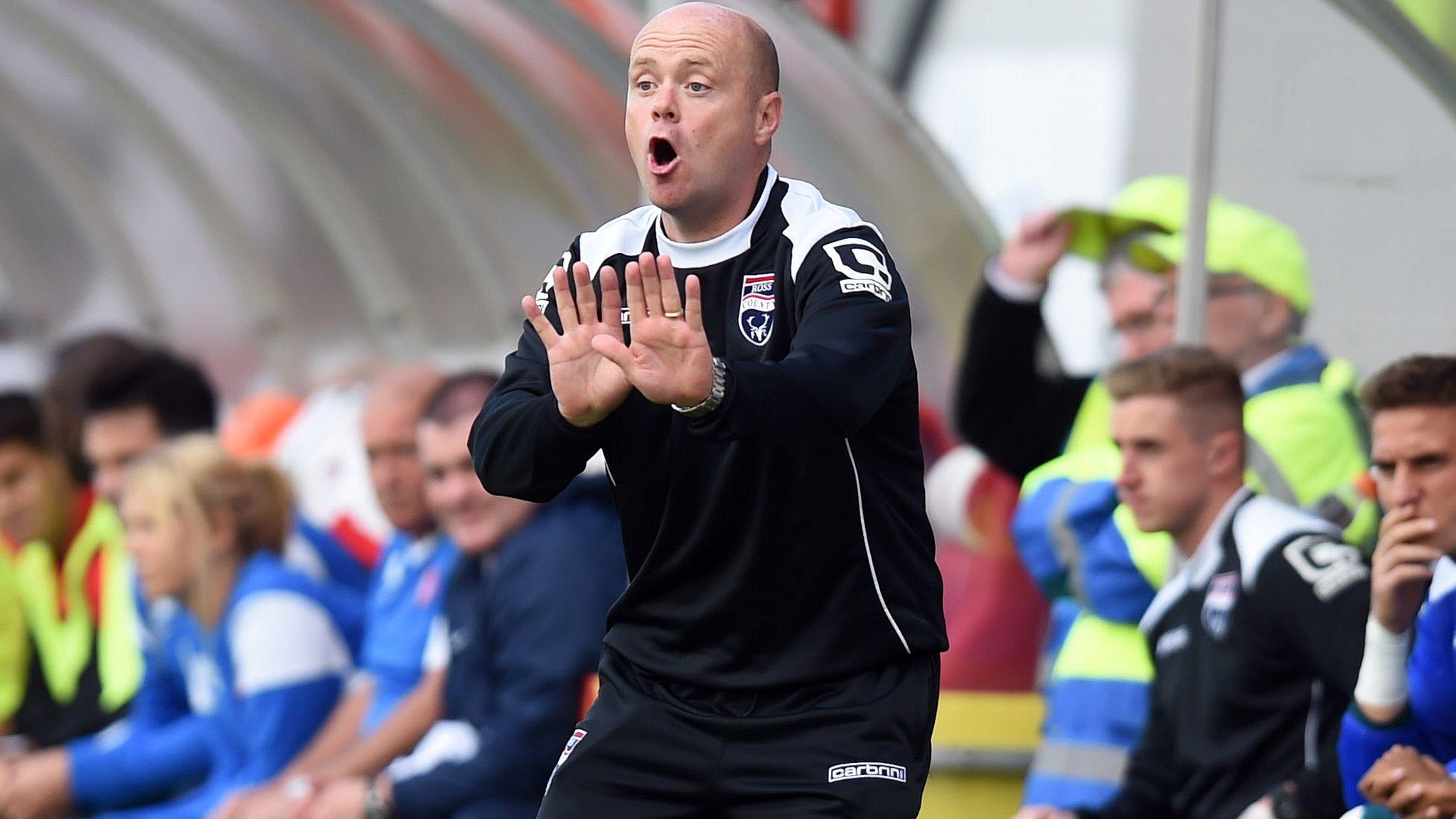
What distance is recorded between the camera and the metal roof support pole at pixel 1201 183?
506 cm

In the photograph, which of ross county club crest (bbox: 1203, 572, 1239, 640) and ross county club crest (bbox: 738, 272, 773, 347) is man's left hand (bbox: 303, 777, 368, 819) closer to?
ross county club crest (bbox: 1203, 572, 1239, 640)

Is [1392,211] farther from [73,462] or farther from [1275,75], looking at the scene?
[73,462]

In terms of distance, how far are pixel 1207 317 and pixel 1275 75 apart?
708 mm

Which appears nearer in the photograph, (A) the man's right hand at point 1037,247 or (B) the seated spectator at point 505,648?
(B) the seated spectator at point 505,648

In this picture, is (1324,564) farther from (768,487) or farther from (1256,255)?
(768,487)

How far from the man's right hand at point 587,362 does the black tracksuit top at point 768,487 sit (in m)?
0.05

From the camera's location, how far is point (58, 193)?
37.3 ft

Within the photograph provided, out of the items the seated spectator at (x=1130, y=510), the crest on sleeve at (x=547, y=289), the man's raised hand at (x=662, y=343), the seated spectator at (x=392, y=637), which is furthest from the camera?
the seated spectator at (x=392, y=637)

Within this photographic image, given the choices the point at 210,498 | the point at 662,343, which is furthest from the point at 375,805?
the point at 662,343

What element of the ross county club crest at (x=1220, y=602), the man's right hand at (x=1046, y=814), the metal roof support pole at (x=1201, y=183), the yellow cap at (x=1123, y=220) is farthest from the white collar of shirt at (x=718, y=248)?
the yellow cap at (x=1123, y=220)

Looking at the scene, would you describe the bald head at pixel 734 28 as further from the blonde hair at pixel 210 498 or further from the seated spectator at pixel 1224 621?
the blonde hair at pixel 210 498

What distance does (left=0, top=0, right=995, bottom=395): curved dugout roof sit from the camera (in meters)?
7.07

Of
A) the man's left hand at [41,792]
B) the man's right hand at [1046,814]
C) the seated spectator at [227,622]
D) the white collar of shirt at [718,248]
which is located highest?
the white collar of shirt at [718,248]

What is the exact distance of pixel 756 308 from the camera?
312cm
